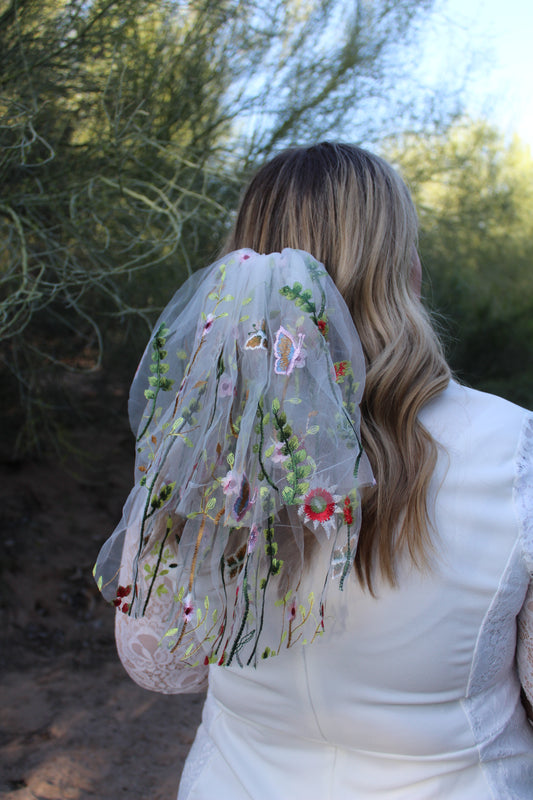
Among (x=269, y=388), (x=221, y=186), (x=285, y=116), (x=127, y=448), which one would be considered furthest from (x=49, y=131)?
(x=127, y=448)

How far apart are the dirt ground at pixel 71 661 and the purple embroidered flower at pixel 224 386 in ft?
8.05

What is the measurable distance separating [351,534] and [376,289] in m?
0.37

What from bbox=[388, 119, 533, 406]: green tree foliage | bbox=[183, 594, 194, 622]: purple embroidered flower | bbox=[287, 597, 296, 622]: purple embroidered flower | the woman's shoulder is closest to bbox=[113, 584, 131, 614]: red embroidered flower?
bbox=[183, 594, 194, 622]: purple embroidered flower

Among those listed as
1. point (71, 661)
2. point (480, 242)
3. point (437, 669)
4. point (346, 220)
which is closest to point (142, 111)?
point (346, 220)

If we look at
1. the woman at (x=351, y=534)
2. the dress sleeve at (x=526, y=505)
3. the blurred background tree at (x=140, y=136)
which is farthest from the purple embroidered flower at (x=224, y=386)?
the blurred background tree at (x=140, y=136)

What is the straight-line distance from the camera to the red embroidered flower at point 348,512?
0.79 m

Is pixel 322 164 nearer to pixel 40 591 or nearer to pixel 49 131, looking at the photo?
pixel 49 131

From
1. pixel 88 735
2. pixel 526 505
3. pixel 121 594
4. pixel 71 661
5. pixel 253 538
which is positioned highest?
pixel 526 505

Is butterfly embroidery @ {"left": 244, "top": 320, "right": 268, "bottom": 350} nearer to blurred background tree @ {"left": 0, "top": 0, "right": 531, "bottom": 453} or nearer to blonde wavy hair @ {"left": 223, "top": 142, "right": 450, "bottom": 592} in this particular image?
blonde wavy hair @ {"left": 223, "top": 142, "right": 450, "bottom": 592}

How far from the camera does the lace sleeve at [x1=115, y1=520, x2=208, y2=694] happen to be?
1067 millimetres

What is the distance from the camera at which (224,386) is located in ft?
2.71

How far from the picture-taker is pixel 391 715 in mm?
861

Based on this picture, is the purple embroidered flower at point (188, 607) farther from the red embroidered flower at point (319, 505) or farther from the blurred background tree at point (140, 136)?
the blurred background tree at point (140, 136)

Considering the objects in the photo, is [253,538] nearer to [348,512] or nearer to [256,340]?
[348,512]
